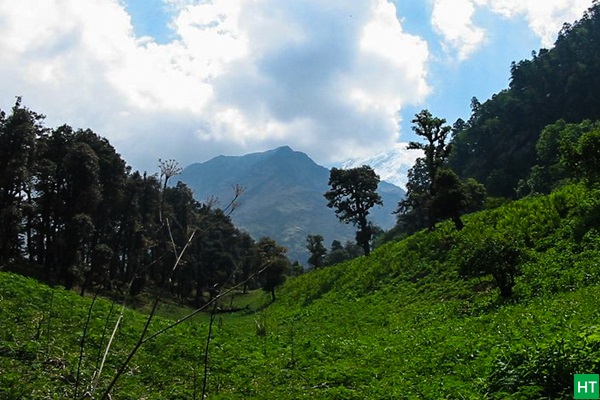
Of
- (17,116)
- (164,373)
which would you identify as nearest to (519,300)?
(164,373)

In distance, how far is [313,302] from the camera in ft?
125

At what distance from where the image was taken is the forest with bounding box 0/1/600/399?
810cm

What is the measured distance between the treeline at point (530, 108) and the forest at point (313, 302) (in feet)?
261

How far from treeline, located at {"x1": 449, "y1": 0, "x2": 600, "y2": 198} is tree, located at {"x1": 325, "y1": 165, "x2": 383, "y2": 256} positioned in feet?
216

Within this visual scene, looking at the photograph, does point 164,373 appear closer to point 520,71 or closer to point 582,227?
point 582,227

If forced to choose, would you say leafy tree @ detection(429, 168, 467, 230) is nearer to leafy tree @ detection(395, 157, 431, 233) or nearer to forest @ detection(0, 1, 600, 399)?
forest @ detection(0, 1, 600, 399)

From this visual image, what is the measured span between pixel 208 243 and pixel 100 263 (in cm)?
3290

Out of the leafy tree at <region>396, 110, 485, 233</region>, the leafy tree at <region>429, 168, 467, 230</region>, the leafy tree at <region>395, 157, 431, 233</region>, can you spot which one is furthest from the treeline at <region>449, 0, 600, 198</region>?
the leafy tree at <region>429, 168, 467, 230</region>

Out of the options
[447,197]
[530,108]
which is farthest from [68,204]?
[530,108]

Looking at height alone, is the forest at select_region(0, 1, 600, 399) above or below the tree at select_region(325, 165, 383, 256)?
below

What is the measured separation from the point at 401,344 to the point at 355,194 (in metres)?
38.9

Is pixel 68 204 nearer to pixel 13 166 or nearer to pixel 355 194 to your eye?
pixel 13 166

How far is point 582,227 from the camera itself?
2303 cm

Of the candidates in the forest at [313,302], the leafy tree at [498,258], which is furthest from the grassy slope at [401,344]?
the leafy tree at [498,258]
